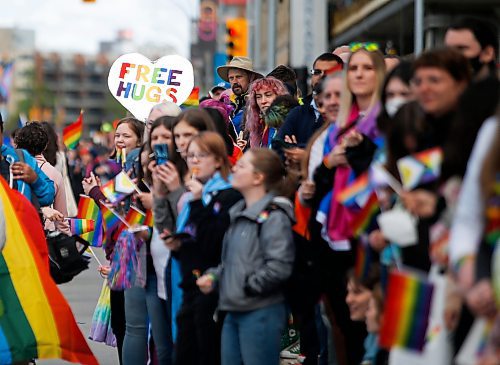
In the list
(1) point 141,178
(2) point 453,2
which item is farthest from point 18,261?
(2) point 453,2

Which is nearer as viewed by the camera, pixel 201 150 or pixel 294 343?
pixel 201 150

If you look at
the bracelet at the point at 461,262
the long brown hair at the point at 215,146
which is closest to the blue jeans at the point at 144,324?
the long brown hair at the point at 215,146

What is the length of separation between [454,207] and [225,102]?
7.08 metres

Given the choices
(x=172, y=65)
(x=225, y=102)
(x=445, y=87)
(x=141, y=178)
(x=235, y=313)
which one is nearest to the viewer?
(x=445, y=87)

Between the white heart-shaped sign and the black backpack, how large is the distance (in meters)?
1.44

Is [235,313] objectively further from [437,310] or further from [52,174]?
[52,174]

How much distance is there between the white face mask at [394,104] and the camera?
6.02 m

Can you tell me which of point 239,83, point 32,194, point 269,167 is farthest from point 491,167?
point 239,83

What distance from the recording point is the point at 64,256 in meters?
9.66

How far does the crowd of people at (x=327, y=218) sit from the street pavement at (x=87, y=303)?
5.57 feet

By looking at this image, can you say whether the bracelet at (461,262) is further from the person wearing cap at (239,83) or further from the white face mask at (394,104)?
the person wearing cap at (239,83)

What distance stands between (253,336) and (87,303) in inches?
308

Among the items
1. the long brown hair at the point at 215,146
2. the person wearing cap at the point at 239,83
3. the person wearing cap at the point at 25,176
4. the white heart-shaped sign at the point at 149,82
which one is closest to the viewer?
the long brown hair at the point at 215,146

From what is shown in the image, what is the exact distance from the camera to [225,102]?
1204cm
